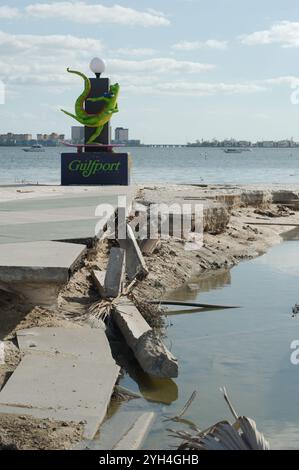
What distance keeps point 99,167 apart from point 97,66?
9.84 feet

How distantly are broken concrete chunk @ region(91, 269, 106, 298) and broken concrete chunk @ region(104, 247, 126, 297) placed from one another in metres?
0.09

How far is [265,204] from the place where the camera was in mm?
22047

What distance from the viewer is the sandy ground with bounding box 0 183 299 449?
16.7 feet

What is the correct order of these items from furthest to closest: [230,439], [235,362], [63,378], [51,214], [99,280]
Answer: [51,214] → [99,280] → [235,362] → [63,378] → [230,439]

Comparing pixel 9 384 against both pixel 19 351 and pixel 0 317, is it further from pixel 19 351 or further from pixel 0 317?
pixel 0 317

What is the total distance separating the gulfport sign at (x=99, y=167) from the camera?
20625mm

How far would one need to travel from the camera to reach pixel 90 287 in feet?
30.0

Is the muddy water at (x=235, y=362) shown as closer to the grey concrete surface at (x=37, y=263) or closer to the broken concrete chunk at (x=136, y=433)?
the broken concrete chunk at (x=136, y=433)

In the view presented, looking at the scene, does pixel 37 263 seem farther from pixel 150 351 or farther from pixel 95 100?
pixel 95 100

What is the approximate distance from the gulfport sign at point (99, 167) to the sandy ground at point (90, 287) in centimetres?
177

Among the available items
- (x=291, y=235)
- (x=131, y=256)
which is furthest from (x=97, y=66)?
(x=131, y=256)

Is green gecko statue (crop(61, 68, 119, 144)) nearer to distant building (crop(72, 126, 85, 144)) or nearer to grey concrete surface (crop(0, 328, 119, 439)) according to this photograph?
distant building (crop(72, 126, 85, 144))

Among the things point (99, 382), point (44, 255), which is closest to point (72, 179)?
point (44, 255)

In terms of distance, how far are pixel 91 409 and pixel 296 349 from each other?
3.07 m
